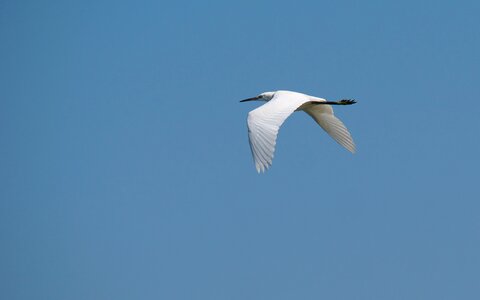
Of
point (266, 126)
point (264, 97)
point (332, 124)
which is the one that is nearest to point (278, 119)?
point (266, 126)

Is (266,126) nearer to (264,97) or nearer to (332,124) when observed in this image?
(332,124)

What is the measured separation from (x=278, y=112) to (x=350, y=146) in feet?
13.6

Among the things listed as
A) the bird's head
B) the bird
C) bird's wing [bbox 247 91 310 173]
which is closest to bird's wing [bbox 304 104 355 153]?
the bird

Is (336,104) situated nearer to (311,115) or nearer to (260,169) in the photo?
(311,115)

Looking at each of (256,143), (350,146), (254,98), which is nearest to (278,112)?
(256,143)

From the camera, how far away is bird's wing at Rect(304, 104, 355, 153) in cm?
2783

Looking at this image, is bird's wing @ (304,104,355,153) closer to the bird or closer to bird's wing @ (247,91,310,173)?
the bird

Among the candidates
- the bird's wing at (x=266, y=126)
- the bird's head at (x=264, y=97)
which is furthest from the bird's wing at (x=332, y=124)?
the bird's wing at (x=266, y=126)

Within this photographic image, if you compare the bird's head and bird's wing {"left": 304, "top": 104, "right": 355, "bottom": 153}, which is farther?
the bird's head

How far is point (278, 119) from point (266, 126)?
927mm

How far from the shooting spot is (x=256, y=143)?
22172 mm

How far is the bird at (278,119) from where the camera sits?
2198 centimetres

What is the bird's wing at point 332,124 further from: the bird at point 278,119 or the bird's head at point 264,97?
the bird's head at point 264,97

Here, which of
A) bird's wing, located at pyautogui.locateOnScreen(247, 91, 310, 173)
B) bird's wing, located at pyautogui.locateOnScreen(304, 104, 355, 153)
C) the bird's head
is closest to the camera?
bird's wing, located at pyautogui.locateOnScreen(247, 91, 310, 173)
